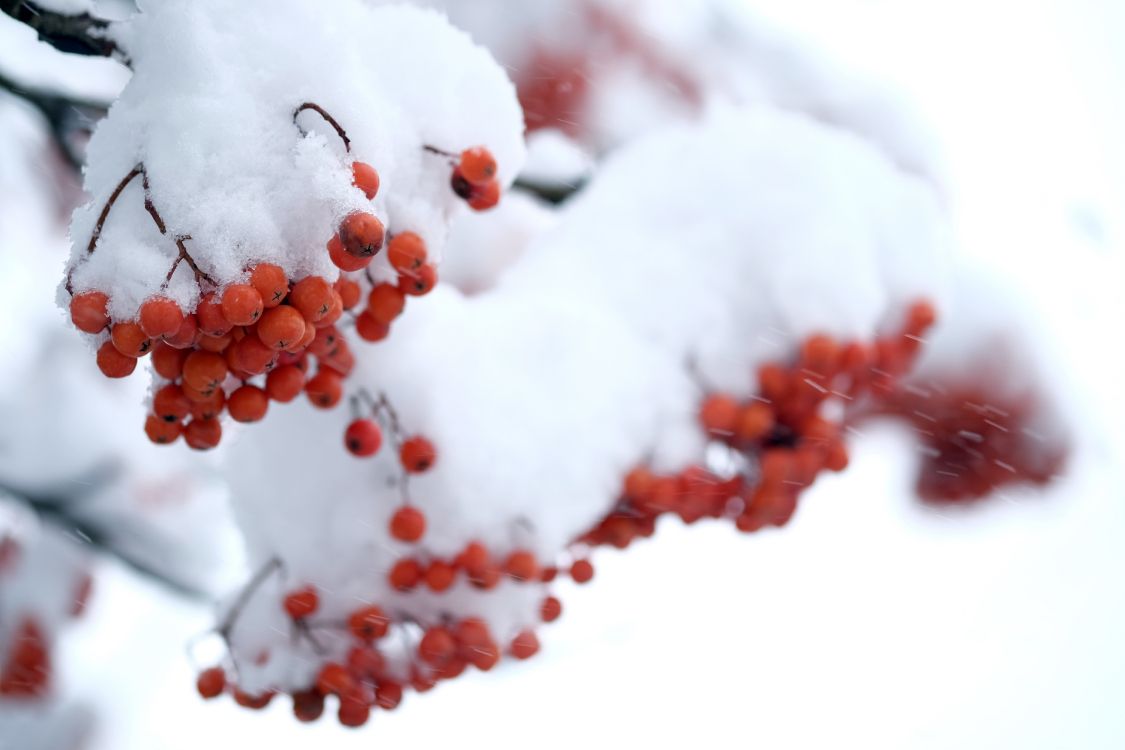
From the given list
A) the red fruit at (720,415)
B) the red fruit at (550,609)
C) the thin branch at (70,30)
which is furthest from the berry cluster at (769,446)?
the thin branch at (70,30)

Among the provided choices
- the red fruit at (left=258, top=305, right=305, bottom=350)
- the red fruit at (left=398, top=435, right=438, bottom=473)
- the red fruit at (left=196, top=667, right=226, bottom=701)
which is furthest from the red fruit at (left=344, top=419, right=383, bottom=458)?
the red fruit at (left=196, top=667, right=226, bottom=701)

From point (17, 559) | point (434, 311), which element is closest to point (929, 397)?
point (434, 311)

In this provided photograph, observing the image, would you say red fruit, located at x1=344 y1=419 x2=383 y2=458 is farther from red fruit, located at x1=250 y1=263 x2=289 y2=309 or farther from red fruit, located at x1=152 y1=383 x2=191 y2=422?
red fruit, located at x1=250 y1=263 x2=289 y2=309

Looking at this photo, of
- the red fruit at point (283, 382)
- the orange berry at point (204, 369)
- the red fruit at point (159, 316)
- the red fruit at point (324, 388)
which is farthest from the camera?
the red fruit at point (324, 388)

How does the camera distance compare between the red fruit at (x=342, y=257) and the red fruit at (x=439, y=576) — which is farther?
the red fruit at (x=439, y=576)

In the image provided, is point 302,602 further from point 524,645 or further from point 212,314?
point 212,314

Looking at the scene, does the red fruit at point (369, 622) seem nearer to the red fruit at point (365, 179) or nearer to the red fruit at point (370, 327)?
the red fruit at point (370, 327)

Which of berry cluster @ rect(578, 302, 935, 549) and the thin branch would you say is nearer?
the thin branch
